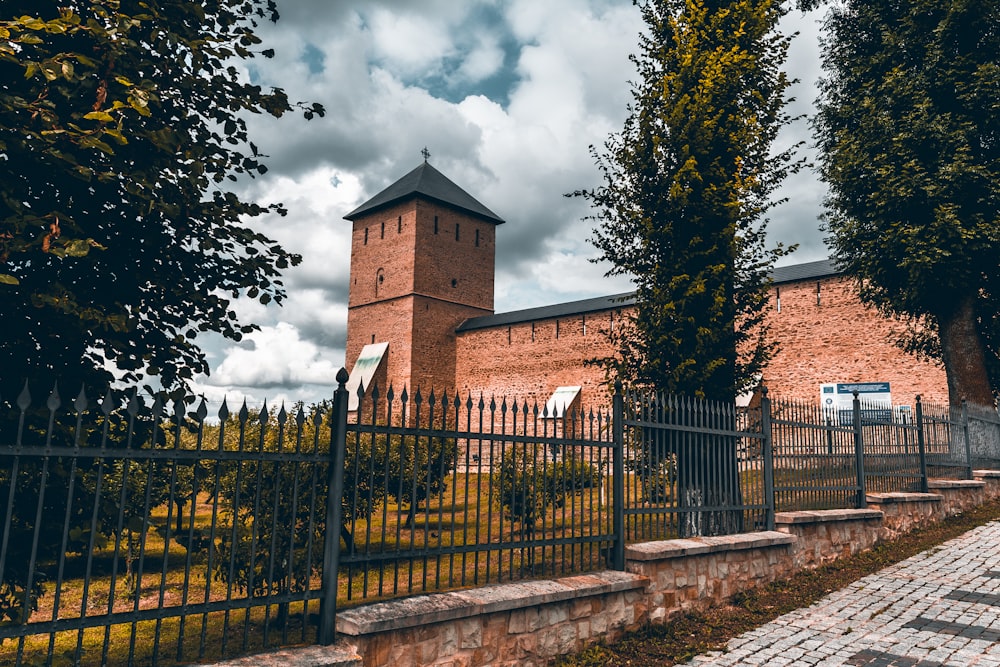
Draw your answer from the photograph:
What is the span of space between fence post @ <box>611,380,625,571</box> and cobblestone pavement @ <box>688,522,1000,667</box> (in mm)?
861

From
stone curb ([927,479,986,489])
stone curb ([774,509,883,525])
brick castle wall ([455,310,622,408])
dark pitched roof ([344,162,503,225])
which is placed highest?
dark pitched roof ([344,162,503,225])

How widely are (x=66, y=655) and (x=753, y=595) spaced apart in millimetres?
5468

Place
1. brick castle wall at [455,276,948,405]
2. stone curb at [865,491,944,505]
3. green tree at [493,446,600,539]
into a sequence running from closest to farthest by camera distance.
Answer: green tree at [493,446,600,539] < stone curb at [865,491,944,505] < brick castle wall at [455,276,948,405]

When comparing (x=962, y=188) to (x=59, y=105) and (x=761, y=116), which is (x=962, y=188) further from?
(x=59, y=105)

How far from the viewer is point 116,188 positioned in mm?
3184

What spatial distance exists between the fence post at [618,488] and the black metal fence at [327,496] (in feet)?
0.04

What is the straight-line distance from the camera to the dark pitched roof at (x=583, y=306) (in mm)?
22661

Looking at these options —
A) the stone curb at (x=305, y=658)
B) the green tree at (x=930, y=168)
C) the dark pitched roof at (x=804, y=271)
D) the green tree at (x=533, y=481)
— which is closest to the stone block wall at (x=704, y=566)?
the green tree at (x=533, y=481)

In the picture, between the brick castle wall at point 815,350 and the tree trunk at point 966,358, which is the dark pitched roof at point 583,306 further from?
the tree trunk at point 966,358

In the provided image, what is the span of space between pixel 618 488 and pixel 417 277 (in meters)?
30.4

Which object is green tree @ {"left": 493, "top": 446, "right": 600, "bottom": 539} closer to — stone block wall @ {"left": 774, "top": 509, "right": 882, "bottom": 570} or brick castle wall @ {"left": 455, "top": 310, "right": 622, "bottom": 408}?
stone block wall @ {"left": 774, "top": 509, "right": 882, "bottom": 570}

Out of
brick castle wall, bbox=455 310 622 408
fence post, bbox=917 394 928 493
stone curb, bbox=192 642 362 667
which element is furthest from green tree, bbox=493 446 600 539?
brick castle wall, bbox=455 310 622 408

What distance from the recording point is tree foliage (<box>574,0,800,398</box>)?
8.14 m

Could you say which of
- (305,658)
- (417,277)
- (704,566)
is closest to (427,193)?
(417,277)
